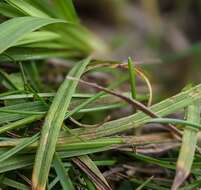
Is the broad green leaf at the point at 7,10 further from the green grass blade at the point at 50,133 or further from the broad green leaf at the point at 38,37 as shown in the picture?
the green grass blade at the point at 50,133

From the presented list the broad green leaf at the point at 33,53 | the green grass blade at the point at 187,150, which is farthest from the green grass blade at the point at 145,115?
the broad green leaf at the point at 33,53

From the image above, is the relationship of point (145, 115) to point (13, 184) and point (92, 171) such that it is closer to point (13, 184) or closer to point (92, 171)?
point (92, 171)

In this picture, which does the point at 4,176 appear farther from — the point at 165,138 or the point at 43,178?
the point at 165,138

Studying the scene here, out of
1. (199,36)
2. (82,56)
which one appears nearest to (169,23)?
(199,36)

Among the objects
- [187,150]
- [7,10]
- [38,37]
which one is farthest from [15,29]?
[187,150]

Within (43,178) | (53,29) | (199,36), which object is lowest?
(43,178)

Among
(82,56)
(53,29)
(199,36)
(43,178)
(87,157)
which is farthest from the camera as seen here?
(199,36)
